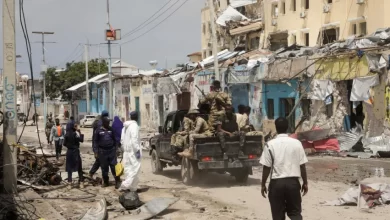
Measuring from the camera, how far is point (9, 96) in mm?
11930

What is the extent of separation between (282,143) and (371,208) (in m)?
4.01

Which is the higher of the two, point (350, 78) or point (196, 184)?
point (350, 78)

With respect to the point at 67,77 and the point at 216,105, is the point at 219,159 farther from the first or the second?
the point at 67,77

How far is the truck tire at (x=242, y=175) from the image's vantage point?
14.3 meters

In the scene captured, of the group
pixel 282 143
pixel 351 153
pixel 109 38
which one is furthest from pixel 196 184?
pixel 109 38

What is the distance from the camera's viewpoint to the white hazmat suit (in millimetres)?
11711

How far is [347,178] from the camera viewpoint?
49.8 ft

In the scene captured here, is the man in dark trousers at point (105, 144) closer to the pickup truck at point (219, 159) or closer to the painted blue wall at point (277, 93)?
the pickup truck at point (219, 159)

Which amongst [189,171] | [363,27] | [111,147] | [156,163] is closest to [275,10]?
[363,27]

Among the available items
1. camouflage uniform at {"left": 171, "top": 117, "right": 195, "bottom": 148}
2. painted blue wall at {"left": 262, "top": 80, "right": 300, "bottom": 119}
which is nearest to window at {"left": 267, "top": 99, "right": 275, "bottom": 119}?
painted blue wall at {"left": 262, "top": 80, "right": 300, "bottom": 119}

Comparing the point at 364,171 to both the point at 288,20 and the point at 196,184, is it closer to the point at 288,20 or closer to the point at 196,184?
the point at 196,184

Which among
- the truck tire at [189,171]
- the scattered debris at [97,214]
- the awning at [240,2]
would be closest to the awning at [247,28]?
the awning at [240,2]

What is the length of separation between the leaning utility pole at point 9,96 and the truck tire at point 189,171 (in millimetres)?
4181

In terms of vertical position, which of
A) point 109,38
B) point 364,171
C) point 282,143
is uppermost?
point 109,38
